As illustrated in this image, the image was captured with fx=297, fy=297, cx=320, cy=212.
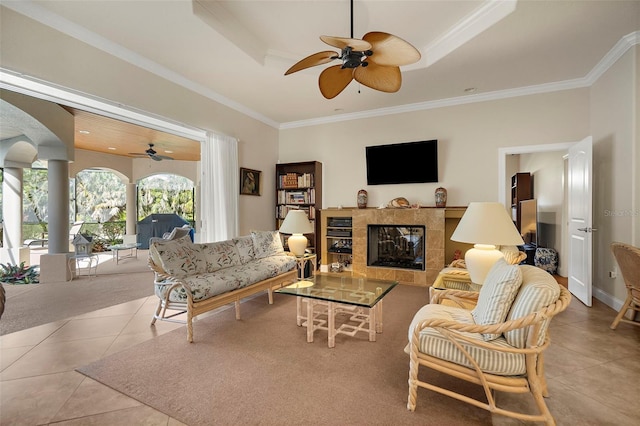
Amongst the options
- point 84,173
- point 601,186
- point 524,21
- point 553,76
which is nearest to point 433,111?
point 553,76

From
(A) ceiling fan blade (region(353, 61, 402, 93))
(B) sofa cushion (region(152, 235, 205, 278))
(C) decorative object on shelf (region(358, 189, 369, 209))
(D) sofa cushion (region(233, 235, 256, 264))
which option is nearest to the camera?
(A) ceiling fan blade (region(353, 61, 402, 93))

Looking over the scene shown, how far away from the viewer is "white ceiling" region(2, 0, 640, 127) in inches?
107

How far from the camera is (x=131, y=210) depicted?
9898 mm

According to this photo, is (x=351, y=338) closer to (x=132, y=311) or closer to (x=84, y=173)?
(x=132, y=311)

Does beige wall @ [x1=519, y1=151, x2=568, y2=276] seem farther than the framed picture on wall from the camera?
Yes

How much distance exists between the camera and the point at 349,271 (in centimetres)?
557

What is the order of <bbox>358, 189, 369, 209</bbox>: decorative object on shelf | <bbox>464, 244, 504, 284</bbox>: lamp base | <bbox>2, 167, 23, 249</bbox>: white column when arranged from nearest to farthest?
<bbox>464, 244, 504, 284</bbox>: lamp base < <bbox>358, 189, 369, 209</bbox>: decorative object on shelf < <bbox>2, 167, 23, 249</bbox>: white column

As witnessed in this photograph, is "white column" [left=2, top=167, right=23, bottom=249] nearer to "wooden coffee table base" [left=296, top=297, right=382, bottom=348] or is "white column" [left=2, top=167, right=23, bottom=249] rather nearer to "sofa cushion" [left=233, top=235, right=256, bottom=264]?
"sofa cushion" [left=233, top=235, right=256, bottom=264]

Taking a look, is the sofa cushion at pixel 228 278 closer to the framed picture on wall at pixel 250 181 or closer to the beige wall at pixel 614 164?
the framed picture on wall at pixel 250 181

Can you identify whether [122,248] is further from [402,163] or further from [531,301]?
[531,301]

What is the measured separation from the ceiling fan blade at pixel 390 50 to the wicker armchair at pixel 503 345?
1615 millimetres

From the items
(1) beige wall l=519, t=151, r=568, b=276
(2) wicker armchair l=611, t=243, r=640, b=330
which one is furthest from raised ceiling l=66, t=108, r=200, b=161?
(1) beige wall l=519, t=151, r=568, b=276

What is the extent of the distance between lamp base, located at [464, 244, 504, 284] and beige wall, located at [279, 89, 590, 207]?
2.30 meters

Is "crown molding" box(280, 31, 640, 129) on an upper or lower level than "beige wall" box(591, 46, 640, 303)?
upper
